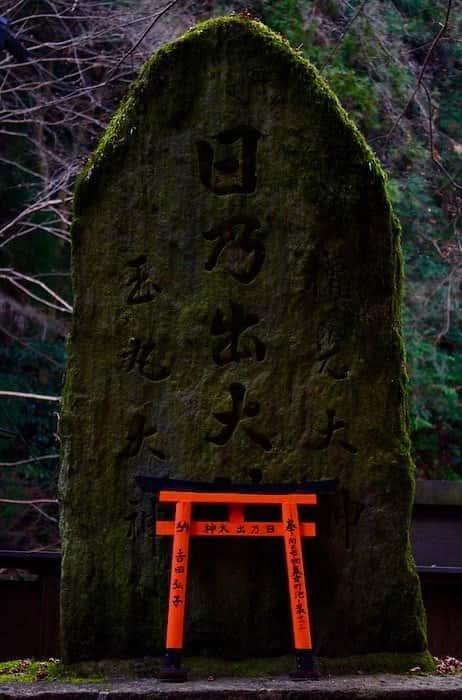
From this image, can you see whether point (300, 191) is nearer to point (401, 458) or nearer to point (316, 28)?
point (401, 458)

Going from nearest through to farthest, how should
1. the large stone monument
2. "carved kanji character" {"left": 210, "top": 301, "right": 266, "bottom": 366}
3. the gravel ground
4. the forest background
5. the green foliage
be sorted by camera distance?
1. the gravel ground
2. the large stone monument
3. "carved kanji character" {"left": 210, "top": 301, "right": 266, "bottom": 366}
4. the forest background
5. the green foliage

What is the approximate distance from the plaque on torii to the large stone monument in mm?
150

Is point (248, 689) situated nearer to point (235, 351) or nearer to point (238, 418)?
point (238, 418)

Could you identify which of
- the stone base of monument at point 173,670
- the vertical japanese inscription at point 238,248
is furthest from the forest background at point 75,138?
the stone base of monument at point 173,670

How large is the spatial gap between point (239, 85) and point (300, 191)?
653mm

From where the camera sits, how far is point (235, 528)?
4379 mm

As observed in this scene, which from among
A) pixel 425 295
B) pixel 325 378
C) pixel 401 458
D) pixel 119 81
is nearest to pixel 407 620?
pixel 401 458

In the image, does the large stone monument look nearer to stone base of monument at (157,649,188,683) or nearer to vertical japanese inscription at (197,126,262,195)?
vertical japanese inscription at (197,126,262,195)

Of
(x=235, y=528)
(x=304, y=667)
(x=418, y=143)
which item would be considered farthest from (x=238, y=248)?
(x=418, y=143)

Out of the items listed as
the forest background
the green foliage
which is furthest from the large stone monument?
the forest background

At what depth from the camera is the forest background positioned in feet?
33.0

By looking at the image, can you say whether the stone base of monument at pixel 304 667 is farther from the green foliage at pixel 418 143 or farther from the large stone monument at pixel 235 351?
the green foliage at pixel 418 143

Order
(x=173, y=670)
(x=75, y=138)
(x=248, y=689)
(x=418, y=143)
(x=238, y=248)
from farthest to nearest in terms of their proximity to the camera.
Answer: (x=418, y=143)
(x=75, y=138)
(x=238, y=248)
(x=173, y=670)
(x=248, y=689)

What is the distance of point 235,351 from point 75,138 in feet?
22.9
